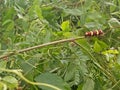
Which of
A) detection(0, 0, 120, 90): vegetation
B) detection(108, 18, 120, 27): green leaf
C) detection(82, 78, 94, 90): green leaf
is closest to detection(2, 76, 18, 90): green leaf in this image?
detection(0, 0, 120, 90): vegetation

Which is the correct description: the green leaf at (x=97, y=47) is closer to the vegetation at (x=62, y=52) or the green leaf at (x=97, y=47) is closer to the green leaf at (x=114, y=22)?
the vegetation at (x=62, y=52)

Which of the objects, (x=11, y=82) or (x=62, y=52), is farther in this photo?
(x=62, y=52)

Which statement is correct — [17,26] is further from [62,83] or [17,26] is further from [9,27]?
[62,83]

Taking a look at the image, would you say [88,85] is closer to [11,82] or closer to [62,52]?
[62,52]

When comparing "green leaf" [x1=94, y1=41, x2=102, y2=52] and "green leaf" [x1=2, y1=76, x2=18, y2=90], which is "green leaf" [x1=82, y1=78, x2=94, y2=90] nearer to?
"green leaf" [x1=94, y1=41, x2=102, y2=52]

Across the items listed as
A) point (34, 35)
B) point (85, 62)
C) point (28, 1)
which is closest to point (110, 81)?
point (85, 62)

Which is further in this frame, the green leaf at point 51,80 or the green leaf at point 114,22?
the green leaf at point 114,22

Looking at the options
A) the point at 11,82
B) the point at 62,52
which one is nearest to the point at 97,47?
the point at 62,52

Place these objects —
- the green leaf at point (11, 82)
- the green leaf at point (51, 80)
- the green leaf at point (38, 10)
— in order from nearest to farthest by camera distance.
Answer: the green leaf at point (11, 82)
the green leaf at point (51, 80)
the green leaf at point (38, 10)

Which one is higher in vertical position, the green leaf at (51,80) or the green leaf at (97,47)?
the green leaf at (97,47)

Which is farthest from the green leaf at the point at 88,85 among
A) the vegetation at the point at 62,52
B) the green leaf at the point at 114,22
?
the green leaf at the point at 114,22

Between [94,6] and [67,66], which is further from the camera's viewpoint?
[94,6]
